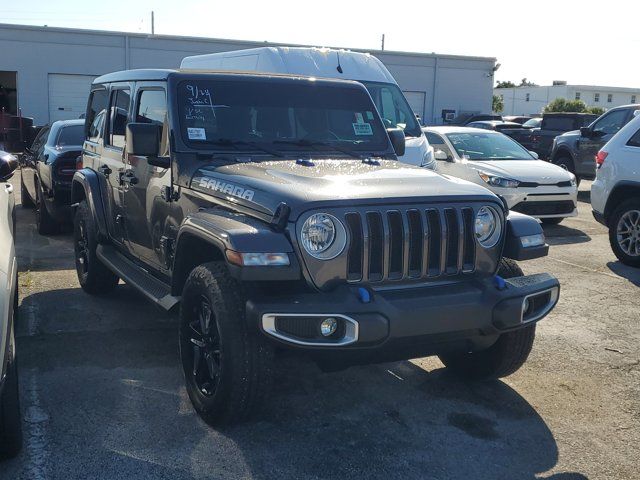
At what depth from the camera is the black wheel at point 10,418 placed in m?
3.47

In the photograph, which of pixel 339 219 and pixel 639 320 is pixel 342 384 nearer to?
pixel 339 219

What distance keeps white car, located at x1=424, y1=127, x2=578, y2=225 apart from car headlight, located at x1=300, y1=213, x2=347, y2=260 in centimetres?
646

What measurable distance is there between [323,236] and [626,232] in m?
5.83

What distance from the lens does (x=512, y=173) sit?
34.7ft

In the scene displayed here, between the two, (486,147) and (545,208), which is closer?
(545,208)

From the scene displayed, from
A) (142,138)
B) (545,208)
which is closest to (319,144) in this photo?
(142,138)

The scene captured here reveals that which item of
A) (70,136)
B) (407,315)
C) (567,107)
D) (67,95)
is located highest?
(567,107)

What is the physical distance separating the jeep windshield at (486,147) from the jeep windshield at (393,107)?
1649mm

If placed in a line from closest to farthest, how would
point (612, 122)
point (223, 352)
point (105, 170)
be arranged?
1. point (223, 352)
2. point (105, 170)
3. point (612, 122)

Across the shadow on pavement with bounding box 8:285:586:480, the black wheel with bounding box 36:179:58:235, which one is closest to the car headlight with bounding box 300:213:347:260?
the shadow on pavement with bounding box 8:285:586:480

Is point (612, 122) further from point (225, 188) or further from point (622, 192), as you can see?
point (225, 188)

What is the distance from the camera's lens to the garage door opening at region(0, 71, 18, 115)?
28.1 m

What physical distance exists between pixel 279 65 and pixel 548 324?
5.11 meters

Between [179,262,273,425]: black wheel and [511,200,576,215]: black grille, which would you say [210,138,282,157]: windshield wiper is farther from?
[511,200,576,215]: black grille
